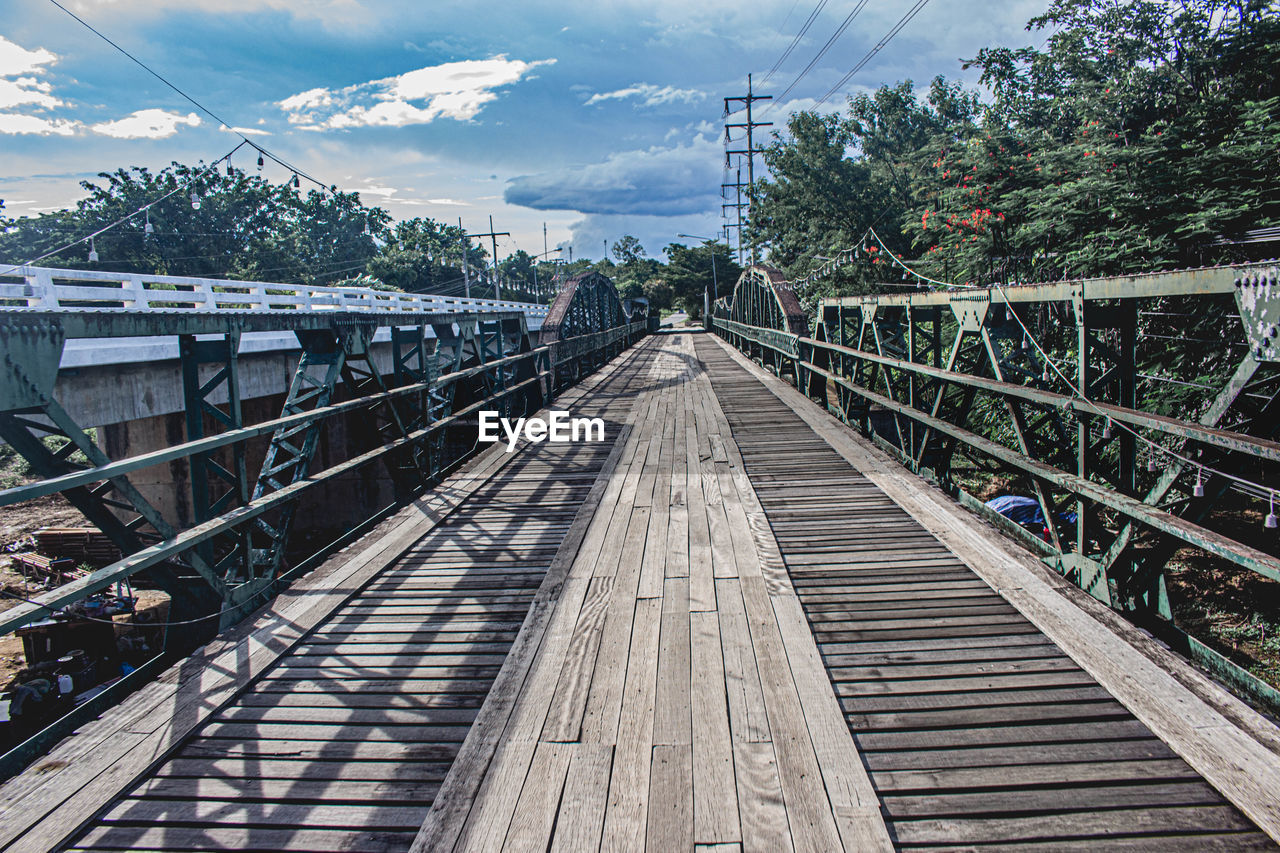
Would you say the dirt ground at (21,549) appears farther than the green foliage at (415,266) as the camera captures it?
No

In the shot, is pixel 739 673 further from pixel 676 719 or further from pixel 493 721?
pixel 493 721

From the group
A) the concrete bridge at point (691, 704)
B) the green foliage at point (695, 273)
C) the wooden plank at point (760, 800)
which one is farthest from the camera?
the green foliage at point (695, 273)

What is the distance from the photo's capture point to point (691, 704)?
2928mm

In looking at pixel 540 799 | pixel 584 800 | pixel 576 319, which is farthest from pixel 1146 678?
pixel 576 319

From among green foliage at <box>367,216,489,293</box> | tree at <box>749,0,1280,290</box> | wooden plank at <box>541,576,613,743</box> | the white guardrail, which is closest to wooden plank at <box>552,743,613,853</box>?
wooden plank at <box>541,576,613,743</box>

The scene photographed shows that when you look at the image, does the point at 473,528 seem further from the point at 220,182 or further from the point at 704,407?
the point at 220,182

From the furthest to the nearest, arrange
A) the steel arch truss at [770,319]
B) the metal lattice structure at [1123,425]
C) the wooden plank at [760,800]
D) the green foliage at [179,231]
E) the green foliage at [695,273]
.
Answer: the green foliage at [695,273]
the green foliage at [179,231]
the steel arch truss at [770,319]
the metal lattice structure at [1123,425]
the wooden plank at [760,800]

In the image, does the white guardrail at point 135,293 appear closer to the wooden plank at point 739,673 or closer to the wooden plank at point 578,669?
the wooden plank at point 578,669

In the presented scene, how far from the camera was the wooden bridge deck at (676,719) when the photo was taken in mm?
2275

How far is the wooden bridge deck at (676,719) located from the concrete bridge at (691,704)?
0.04ft

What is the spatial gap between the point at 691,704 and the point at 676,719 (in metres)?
0.13

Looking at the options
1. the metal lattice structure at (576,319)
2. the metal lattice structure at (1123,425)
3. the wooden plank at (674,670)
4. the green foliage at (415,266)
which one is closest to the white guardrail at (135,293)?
the metal lattice structure at (576,319)

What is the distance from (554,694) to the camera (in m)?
3.05

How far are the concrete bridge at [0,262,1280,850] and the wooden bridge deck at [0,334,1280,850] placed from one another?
0.04 feet
